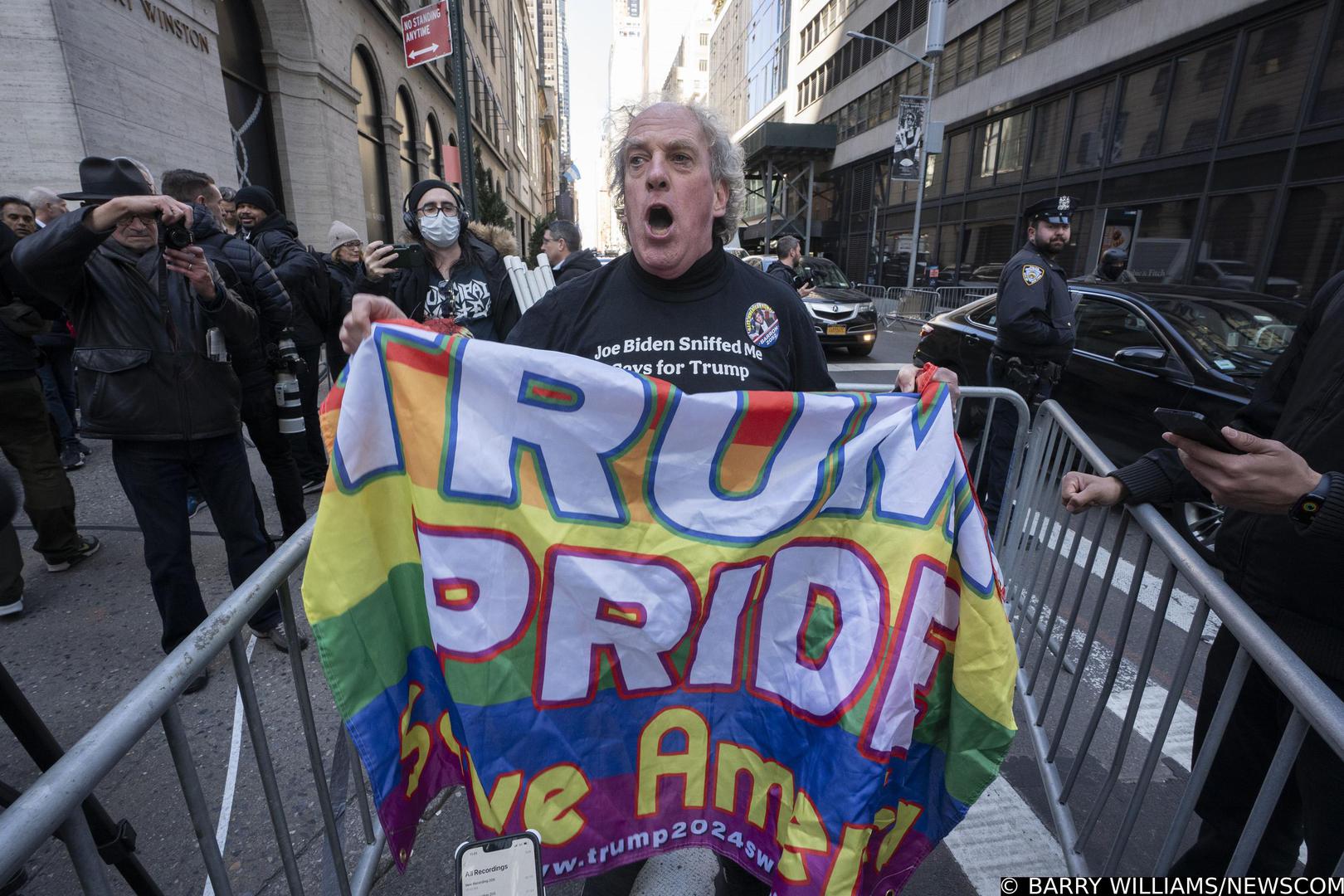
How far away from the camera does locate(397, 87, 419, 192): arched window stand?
1756 cm

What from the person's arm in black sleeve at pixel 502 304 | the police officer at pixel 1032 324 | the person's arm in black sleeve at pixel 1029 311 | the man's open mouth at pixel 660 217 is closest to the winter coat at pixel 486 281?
the person's arm in black sleeve at pixel 502 304

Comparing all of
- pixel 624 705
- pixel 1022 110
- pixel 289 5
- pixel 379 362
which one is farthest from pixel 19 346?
pixel 1022 110

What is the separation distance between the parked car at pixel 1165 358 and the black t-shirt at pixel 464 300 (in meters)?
4.40

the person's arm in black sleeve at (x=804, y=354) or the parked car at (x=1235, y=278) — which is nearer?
the person's arm in black sleeve at (x=804, y=354)

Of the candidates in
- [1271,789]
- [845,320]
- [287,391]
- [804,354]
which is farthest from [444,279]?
[845,320]

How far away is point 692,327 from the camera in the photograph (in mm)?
1967

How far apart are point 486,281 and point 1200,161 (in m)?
15.3

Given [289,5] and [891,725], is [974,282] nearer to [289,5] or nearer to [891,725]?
[289,5]

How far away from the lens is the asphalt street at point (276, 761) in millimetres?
2236

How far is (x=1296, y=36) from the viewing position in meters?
11.4

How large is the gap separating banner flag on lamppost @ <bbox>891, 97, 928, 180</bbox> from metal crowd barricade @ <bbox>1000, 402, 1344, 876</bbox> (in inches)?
739

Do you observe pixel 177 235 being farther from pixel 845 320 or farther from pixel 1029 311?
pixel 845 320

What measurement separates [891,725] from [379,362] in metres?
1.41

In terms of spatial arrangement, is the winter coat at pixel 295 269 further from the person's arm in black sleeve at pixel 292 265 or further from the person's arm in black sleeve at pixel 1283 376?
the person's arm in black sleeve at pixel 1283 376
